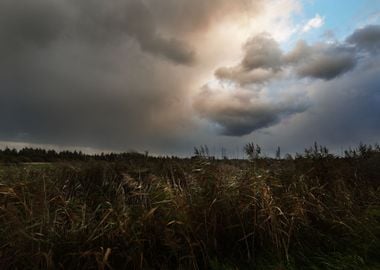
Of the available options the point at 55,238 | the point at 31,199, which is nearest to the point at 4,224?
the point at 31,199

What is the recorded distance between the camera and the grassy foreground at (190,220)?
6.85 m

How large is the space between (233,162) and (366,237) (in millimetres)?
3686

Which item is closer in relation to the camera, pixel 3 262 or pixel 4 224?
pixel 3 262

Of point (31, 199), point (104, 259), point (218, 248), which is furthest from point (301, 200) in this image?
point (31, 199)

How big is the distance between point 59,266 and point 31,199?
75.6 inches

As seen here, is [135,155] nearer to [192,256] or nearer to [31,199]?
[31,199]

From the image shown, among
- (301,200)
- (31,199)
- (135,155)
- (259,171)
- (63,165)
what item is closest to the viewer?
(31,199)

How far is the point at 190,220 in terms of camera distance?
25.1 ft

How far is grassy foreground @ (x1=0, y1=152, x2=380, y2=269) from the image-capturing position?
6.85 m

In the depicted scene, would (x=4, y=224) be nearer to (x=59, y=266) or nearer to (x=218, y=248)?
(x=59, y=266)

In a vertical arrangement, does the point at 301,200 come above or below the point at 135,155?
below

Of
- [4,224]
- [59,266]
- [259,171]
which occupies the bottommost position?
[59,266]

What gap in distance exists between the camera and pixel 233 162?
10984mm

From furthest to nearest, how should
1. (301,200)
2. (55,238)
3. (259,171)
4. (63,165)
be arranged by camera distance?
(63,165) → (259,171) → (301,200) → (55,238)
